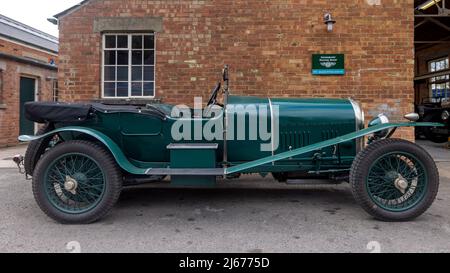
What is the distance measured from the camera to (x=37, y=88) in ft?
45.8

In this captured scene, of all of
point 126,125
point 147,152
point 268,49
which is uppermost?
point 268,49

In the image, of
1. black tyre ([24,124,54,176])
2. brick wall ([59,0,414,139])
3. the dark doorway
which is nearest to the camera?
black tyre ([24,124,54,176])

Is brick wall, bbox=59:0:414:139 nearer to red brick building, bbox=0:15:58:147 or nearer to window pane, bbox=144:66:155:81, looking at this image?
window pane, bbox=144:66:155:81

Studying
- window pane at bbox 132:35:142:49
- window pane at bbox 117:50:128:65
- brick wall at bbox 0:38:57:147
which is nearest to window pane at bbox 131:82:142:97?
window pane at bbox 117:50:128:65

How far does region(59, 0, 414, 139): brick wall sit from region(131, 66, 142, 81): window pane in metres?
0.44

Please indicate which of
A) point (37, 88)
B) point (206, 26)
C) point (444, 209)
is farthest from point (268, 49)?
point (37, 88)

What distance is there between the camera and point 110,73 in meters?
7.68

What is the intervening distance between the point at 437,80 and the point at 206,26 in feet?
48.6

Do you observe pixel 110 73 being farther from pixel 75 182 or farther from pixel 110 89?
pixel 75 182

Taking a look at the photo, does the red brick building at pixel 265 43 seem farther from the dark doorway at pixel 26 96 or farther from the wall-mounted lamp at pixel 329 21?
the dark doorway at pixel 26 96

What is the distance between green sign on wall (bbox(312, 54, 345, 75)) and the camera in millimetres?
7301

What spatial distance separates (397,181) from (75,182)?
342 centimetres

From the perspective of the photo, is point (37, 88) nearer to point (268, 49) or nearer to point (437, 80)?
point (268, 49)

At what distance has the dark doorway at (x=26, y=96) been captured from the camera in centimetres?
1314
